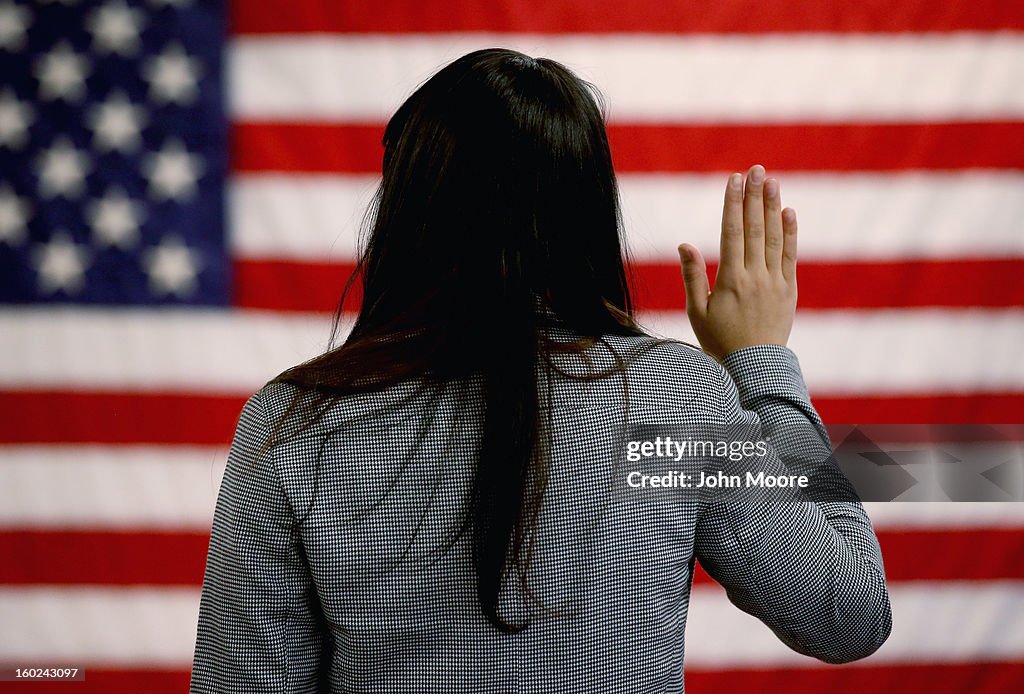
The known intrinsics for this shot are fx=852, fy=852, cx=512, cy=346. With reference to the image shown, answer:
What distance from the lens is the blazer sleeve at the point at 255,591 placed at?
56 cm

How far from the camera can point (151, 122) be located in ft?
4.97

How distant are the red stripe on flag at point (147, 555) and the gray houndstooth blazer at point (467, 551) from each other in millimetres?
1031

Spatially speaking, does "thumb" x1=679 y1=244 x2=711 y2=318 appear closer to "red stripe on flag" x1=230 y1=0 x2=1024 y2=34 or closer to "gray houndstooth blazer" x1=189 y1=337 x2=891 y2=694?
"gray houndstooth blazer" x1=189 y1=337 x2=891 y2=694

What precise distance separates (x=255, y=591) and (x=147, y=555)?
1.12 m

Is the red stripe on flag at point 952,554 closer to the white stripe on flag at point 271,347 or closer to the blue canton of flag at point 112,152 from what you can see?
the white stripe on flag at point 271,347

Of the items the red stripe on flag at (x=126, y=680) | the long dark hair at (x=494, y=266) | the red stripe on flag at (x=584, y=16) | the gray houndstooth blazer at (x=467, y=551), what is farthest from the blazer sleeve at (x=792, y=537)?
the red stripe on flag at (x=126, y=680)

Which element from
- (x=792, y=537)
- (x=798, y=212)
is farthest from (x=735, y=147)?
(x=792, y=537)

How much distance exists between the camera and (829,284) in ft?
5.02

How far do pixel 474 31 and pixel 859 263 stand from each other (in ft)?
2.62

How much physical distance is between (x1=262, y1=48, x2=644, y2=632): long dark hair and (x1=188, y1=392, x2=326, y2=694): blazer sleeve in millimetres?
51

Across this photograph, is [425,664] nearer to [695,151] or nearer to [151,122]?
[695,151]

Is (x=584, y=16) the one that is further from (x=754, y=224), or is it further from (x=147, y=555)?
(x=147, y=555)

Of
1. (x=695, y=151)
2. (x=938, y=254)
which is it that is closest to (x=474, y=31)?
(x=695, y=151)

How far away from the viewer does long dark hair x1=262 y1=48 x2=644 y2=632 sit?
0.54m
